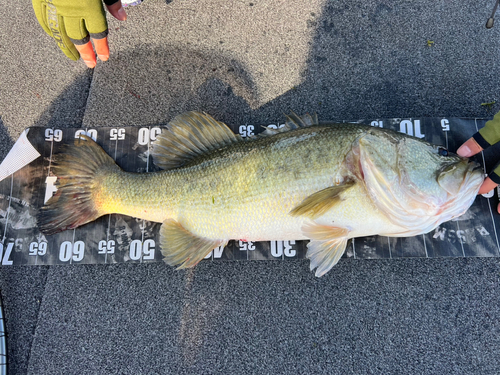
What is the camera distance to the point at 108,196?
2.17 metres

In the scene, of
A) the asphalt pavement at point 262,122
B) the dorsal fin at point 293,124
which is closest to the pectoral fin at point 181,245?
the asphalt pavement at point 262,122

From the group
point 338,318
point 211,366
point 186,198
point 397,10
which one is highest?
point 397,10

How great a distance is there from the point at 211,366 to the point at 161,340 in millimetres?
416

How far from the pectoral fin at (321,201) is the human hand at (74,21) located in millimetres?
2000

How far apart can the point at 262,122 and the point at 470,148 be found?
1544mm

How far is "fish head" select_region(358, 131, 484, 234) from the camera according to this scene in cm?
175

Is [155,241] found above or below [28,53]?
below

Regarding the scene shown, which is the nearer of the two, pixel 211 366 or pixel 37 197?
pixel 211 366

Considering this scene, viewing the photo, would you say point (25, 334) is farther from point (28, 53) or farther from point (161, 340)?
point (28, 53)

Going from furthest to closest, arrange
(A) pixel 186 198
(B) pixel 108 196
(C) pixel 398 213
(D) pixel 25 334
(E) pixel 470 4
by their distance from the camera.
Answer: (E) pixel 470 4, (D) pixel 25 334, (B) pixel 108 196, (A) pixel 186 198, (C) pixel 398 213

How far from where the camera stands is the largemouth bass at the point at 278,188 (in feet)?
5.85

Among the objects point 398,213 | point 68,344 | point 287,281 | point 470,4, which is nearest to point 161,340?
point 68,344

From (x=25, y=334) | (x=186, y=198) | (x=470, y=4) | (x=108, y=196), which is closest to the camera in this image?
(x=186, y=198)

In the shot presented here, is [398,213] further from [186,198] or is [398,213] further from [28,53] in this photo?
[28,53]
